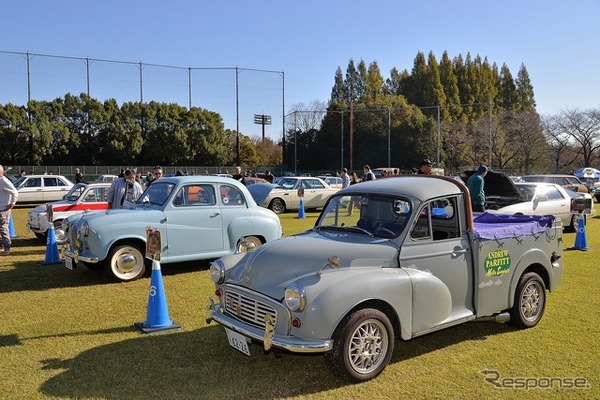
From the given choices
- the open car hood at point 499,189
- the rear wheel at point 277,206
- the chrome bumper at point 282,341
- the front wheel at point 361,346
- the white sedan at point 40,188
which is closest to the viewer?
the chrome bumper at point 282,341

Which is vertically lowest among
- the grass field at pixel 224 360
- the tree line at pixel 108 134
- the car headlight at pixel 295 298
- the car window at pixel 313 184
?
the grass field at pixel 224 360

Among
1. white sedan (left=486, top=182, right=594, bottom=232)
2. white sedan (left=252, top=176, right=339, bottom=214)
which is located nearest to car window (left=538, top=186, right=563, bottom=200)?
white sedan (left=486, top=182, right=594, bottom=232)

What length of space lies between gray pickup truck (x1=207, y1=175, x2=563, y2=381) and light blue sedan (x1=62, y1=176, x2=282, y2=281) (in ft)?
11.3

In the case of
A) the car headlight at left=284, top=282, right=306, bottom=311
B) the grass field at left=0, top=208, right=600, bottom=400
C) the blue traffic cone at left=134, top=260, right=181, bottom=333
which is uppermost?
the car headlight at left=284, top=282, right=306, bottom=311

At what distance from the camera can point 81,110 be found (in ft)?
160

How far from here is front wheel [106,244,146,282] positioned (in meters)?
8.14

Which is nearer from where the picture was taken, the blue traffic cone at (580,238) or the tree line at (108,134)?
the blue traffic cone at (580,238)

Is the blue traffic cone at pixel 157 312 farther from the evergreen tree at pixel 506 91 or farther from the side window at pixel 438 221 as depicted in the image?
the evergreen tree at pixel 506 91

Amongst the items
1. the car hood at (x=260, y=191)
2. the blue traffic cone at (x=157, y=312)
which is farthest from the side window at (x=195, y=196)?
the car hood at (x=260, y=191)

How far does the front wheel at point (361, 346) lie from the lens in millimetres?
4168

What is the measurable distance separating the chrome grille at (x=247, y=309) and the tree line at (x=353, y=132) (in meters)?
46.1

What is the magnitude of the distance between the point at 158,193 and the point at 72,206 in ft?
15.4

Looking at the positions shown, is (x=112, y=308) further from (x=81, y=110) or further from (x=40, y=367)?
(x=81, y=110)

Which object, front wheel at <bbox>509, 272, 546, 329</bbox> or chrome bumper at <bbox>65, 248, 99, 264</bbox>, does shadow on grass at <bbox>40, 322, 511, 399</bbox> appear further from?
chrome bumper at <bbox>65, 248, 99, 264</bbox>
